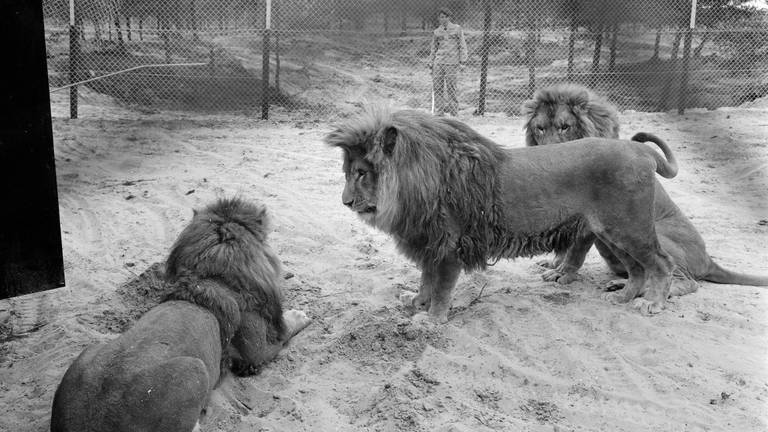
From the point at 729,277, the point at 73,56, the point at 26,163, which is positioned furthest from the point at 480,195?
the point at 73,56

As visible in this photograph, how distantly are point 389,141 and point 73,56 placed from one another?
10331mm

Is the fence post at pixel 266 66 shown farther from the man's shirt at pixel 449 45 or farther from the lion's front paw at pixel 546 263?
the lion's front paw at pixel 546 263

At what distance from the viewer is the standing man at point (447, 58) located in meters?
13.9

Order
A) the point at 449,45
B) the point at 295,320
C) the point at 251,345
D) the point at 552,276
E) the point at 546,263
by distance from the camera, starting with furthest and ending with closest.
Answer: the point at 449,45 → the point at 546,263 → the point at 552,276 → the point at 295,320 → the point at 251,345

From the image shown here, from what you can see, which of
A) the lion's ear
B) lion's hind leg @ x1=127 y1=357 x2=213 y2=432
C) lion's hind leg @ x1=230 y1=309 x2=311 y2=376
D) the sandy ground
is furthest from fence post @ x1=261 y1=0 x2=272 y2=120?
lion's hind leg @ x1=127 y1=357 x2=213 y2=432

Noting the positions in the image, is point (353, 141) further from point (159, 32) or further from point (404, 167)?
point (159, 32)

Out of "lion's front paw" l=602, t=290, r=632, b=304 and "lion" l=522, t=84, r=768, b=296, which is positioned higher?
"lion" l=522, t=84, r=768, b=296

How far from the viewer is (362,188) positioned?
4.84 metres

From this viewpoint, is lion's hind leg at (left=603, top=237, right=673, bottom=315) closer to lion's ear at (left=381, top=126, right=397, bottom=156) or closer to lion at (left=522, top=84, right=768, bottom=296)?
lion at (left=522, top=84, right=768, bottom=296)

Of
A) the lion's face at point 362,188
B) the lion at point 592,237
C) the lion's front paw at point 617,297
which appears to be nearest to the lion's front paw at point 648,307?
the lion's front paw at point 617,297

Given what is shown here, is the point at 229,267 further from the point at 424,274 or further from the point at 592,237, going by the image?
the point at 592,237

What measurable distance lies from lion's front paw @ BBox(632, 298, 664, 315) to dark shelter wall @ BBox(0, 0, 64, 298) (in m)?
4.02

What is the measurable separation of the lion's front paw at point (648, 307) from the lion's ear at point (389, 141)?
2261 millimetres

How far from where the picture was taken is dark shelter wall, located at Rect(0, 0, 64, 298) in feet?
11.2
